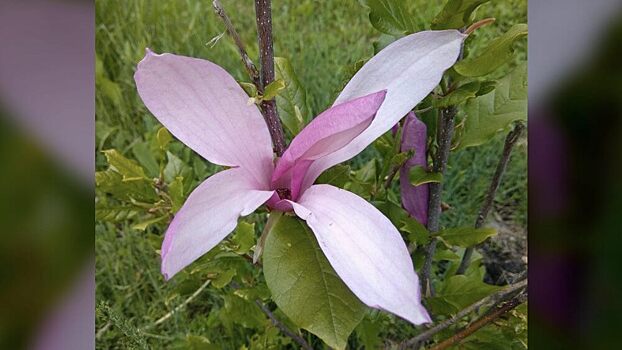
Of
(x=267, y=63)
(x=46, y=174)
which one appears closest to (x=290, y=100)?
(x=267, y=63)

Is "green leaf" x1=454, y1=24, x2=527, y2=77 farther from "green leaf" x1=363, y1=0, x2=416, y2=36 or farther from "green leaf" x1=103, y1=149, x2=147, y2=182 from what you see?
"green leaf" x1=103, y1=149, x2=147, y2=182

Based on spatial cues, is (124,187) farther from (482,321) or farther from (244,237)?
(482,321)

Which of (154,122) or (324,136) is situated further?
(154,122)

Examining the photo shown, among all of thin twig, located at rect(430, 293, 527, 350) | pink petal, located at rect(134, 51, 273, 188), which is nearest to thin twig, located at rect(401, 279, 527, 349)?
thin twig, located at rect(430, 293, 527, 350)

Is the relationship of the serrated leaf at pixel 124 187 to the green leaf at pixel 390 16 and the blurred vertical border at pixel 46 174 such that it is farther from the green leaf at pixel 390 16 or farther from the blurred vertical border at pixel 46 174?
the green leaf at pixel 390 16

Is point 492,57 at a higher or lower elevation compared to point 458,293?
higher

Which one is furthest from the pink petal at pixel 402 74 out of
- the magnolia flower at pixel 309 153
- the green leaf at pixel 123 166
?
the green leaf at pixel 123 166
